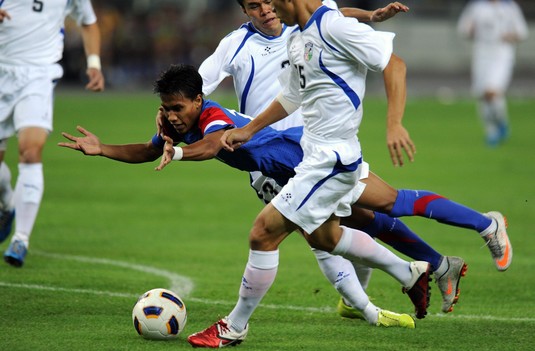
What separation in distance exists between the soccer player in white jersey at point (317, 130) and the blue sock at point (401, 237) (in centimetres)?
83

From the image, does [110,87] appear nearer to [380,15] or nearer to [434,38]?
[434,38]

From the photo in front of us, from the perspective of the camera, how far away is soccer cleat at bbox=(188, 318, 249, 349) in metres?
6.64

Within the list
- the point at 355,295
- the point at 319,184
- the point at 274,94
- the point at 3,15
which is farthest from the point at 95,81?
the point at 319,184

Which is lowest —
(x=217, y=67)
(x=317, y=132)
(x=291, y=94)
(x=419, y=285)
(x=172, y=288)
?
(x=172, y=288)

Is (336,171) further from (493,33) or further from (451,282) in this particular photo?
(493,33)

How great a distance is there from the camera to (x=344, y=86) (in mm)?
6617

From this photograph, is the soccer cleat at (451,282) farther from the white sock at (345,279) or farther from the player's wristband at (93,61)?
the player's wristband at (93,61)

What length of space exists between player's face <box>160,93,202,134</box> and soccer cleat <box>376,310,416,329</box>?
6.02 feet

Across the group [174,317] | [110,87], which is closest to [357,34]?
[174,317]

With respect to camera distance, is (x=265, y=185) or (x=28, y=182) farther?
(x=28, y=182)

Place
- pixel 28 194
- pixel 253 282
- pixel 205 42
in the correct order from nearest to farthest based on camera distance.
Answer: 1. pixel 253 282
2. pixel 28 194
3. pixel 205 42

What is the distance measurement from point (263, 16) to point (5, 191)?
3.57 meters

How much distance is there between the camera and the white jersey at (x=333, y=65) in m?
6.47

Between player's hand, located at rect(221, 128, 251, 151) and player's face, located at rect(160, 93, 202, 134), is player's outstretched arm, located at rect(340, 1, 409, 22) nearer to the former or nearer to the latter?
player's hand, located at rect(221, 128, 251, 151)
